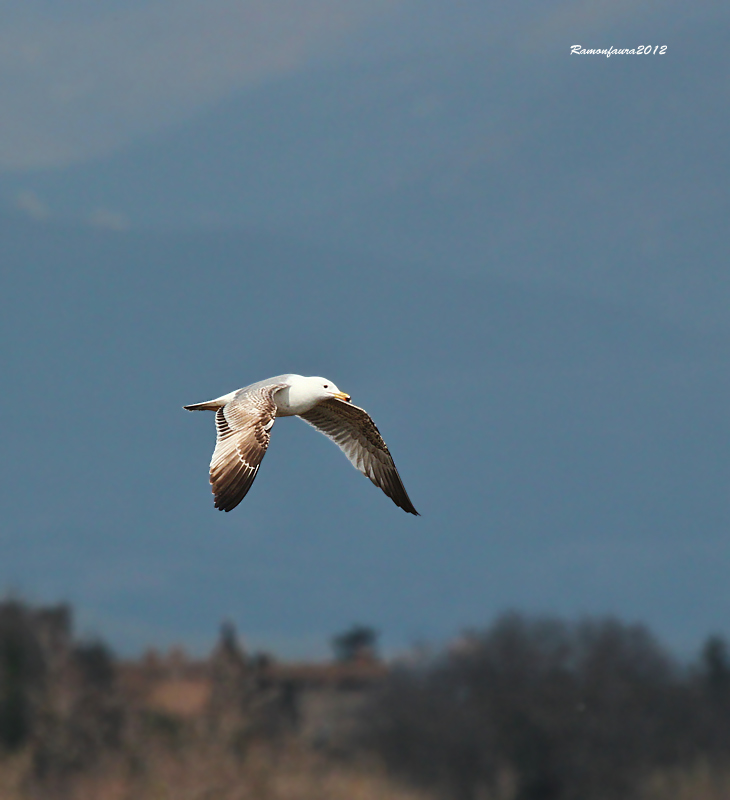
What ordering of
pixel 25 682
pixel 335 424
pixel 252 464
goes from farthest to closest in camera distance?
pixel 25 682, pixel 335 424, pixel 252 464

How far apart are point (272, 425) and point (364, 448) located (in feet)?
7.50

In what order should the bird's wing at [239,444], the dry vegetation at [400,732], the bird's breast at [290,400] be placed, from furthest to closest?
the dry vegetation at [400,732] < the bird's breast at [290,400] < the bird's wing at [239,444]

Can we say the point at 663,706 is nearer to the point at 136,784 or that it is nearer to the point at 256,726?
the point at 256,726

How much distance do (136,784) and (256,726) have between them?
265cm

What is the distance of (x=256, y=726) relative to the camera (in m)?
28.9

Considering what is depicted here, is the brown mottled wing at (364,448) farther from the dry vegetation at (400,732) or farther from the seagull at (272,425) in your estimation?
the dry vegetation at (400,732)

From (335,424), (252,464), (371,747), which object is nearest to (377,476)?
(335,424)

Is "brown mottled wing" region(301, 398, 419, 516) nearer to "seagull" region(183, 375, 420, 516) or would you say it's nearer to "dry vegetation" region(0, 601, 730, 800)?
"seagull" region(183, 375, 420, 516)

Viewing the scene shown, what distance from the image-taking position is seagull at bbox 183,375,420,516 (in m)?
9.52

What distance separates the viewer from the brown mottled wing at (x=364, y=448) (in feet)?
39.2

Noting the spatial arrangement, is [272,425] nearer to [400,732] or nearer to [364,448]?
[364,448]

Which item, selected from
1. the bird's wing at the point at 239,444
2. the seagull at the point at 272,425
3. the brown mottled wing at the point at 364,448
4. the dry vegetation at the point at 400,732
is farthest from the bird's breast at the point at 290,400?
the dry vegetation at the point at 400,732

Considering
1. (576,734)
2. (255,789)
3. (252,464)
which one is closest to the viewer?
(252,464)

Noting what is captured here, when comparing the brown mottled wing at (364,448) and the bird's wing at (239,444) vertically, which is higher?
the brown mottled wing at (364,448)
